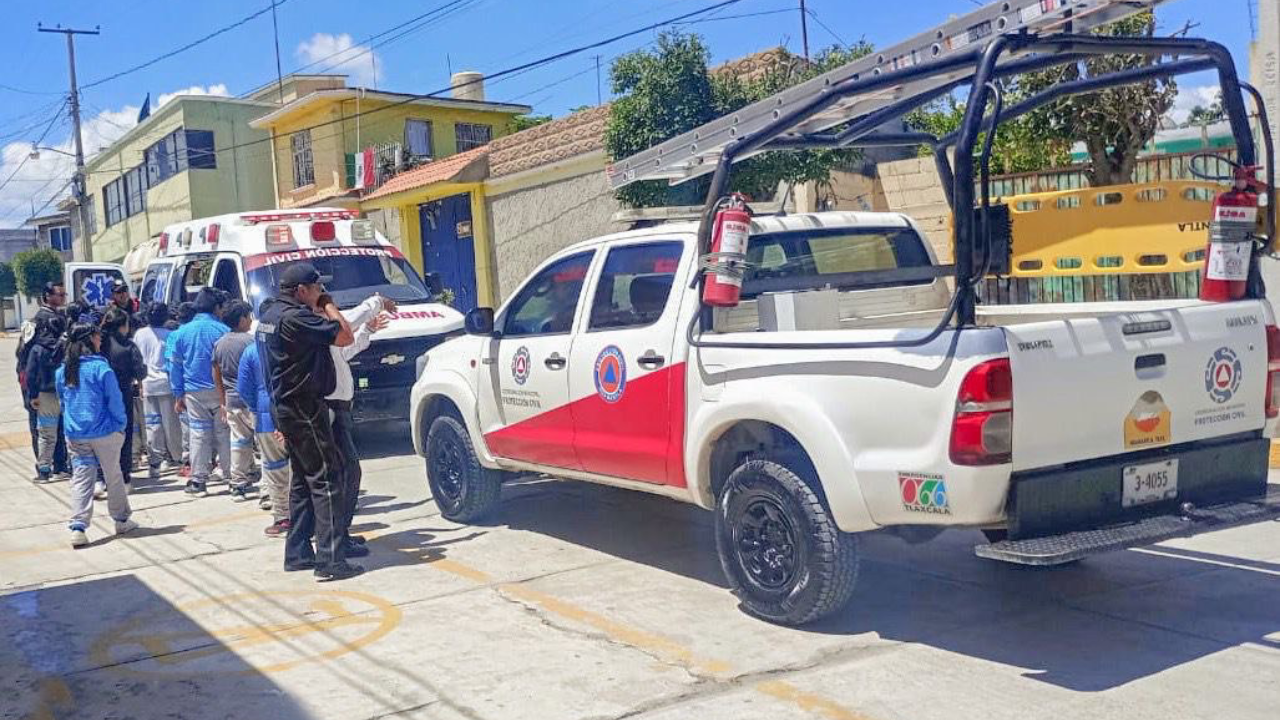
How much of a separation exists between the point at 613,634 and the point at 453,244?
20.1 m

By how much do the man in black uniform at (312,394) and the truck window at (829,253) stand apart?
2.43 m

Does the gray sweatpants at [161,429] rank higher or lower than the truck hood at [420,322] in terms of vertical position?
lower

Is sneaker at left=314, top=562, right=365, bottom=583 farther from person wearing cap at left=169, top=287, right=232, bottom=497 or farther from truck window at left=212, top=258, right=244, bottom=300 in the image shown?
truck window at left=212, top=258, right=244, bottom=300

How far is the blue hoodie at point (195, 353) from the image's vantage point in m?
9.95

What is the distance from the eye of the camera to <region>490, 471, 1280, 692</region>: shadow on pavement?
5.13 m

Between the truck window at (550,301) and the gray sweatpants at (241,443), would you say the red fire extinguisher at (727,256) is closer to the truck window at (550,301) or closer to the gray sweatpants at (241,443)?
the truck window at (550,301)

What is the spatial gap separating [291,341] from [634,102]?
9443mm

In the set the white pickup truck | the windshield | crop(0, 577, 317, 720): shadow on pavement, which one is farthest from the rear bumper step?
the windshield

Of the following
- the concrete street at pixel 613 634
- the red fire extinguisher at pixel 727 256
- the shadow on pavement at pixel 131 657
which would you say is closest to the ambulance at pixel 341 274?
the concrete street at pixel 613 634

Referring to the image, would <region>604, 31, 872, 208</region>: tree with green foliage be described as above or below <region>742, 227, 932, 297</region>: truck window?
above

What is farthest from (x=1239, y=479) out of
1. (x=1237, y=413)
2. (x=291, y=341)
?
(x=291, y=341)

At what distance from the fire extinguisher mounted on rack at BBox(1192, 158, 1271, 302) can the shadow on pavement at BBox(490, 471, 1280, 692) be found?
4.86 ft

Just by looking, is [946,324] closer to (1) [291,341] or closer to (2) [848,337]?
(2) [848,337]

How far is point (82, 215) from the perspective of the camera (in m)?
43.6
